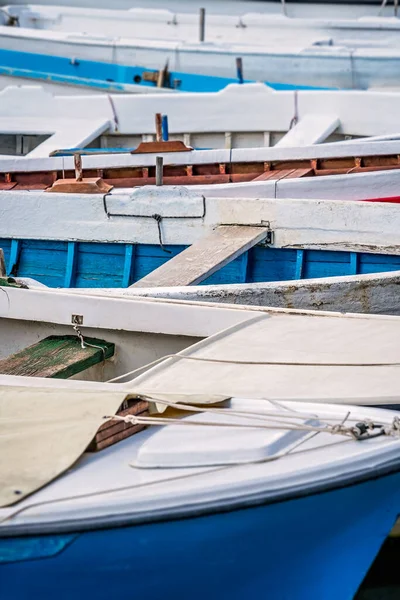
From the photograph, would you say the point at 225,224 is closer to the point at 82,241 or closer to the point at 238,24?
the point at 82,241

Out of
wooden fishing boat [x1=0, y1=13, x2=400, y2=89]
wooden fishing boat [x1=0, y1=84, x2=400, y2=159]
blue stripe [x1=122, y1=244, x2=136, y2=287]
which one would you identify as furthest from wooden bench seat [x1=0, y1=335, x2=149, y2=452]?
wooden fishing boat [x1=0, y1=13, x2=400, y2=89]

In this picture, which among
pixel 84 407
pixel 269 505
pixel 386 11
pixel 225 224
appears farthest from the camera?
pixel 386 11

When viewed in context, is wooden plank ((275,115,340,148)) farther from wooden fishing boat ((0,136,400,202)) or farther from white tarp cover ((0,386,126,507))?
white tarp cover ((0,386,126,507))

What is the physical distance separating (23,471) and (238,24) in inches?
494

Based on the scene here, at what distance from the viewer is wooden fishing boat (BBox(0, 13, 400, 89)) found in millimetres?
11633

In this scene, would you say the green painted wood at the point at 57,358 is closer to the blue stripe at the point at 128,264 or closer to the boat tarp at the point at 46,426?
the boat tarp at the point at 46,426

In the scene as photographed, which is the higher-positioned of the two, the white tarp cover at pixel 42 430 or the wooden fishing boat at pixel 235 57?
the wooden fishing boat at pixel 235 57

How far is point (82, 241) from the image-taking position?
21.3 ft

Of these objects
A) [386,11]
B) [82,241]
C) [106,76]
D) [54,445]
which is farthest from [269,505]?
[386,11]

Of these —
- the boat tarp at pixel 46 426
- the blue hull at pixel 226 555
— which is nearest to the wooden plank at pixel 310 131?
the boat tarp at pixel 46 426

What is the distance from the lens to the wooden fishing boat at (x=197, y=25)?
14.1 meters

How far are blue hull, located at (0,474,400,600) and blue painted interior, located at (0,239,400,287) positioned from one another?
289 centimetres

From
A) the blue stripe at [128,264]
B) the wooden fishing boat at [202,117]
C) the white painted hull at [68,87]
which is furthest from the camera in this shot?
the white painted hull at [68,87]

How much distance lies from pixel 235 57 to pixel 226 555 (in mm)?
9746
